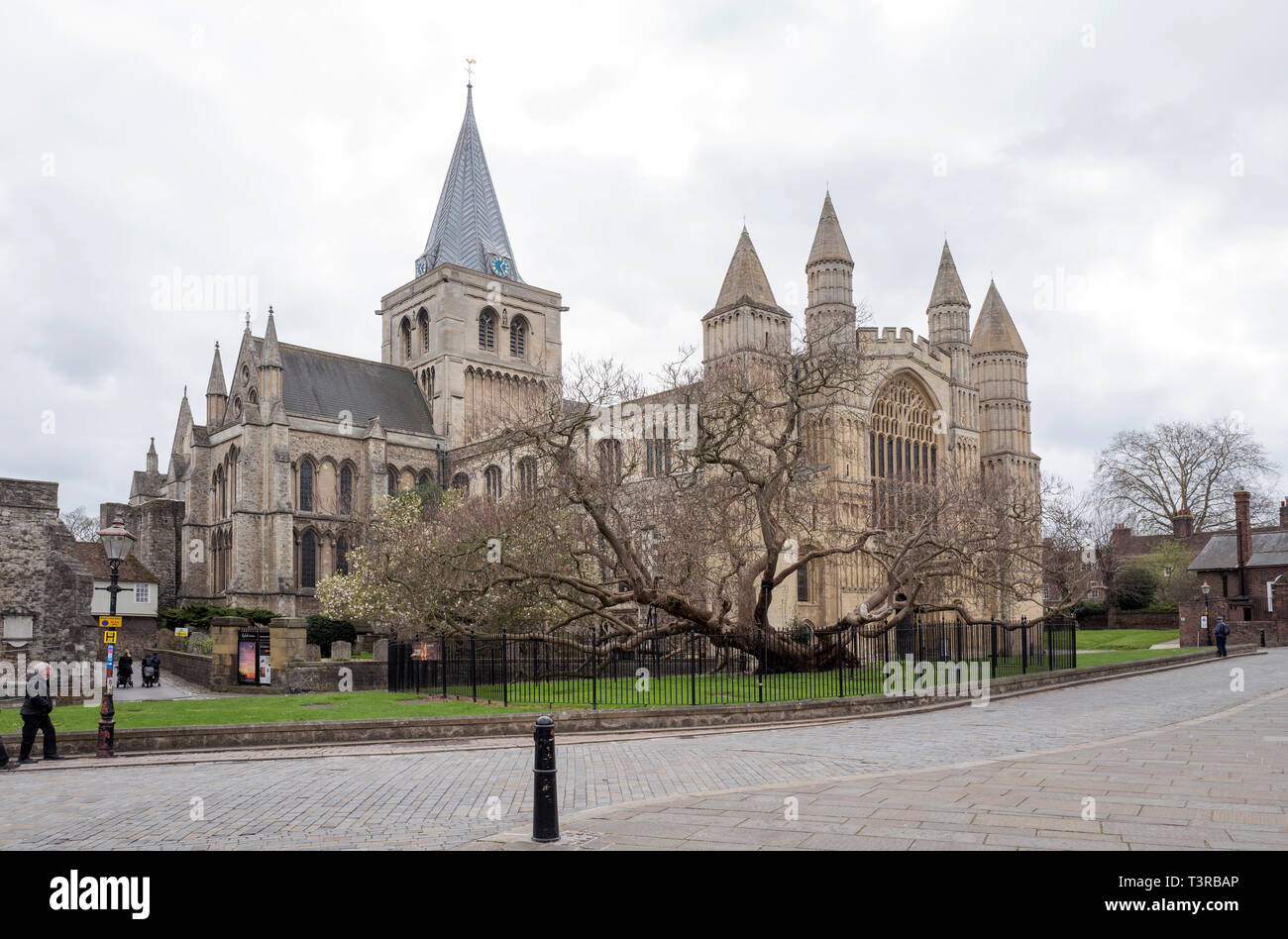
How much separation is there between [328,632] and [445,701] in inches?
816

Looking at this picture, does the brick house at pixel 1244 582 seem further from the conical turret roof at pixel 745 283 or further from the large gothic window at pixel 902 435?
the conical turret roof at pixel 745 283

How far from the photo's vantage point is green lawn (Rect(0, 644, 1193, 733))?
17.5 meters

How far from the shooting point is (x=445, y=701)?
68.2 feet

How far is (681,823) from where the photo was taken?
25.4 ft

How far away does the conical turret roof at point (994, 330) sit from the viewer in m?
66.1

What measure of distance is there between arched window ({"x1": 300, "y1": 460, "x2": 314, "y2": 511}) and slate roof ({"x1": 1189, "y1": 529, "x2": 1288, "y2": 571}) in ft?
162

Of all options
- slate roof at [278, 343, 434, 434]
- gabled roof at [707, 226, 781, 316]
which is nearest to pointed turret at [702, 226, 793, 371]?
gabled roof at [707, 226, 781, 316]

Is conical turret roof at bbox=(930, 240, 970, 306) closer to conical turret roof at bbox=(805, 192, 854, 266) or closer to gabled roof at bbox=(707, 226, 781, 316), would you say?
conical turret roof at bbox=(805, 192, 854, 266)

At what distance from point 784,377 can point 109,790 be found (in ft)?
55.7

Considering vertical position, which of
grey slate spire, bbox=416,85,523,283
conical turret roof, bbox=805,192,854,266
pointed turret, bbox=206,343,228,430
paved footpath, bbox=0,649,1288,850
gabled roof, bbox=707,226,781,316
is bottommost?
paved footpath, bbox=0,649,1288,850

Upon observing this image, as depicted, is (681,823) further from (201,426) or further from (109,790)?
(201,426)

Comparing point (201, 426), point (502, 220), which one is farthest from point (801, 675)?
point (502, 220)

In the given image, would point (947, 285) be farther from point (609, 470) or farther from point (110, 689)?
point (110, 689)

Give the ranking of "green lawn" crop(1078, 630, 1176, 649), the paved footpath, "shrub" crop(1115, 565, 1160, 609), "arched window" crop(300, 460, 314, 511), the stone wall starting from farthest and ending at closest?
"arched window" crop(300, 460, 314, 511), "shrub" crop(1115, 565, 1160, 609), "green lawn" crop(1078, 630, 1176, 649), the stone wall, the paved footpath
